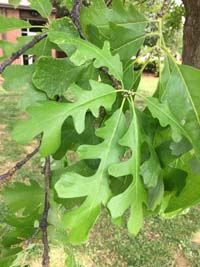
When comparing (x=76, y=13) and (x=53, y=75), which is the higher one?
(x=76, y=13)

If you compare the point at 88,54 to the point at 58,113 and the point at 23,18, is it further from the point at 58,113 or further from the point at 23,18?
the point at 23,18

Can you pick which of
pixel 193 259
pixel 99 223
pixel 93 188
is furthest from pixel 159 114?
pixel 99 223

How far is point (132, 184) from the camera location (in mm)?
758

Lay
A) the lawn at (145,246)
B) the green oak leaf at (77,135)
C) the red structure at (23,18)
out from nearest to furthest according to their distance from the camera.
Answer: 1. the green oak leaf at (77,135)
2. the red structure at (23,18)
3. the lawn at (145,246)

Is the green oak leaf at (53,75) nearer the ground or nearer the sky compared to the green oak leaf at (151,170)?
nearer the sky

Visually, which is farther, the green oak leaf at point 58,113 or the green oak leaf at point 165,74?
the green oak leaf at point 165,74

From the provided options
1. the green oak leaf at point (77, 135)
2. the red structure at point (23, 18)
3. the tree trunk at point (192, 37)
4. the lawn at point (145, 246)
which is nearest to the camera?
the green oak leaf at point (77, 135)

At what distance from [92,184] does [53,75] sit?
10.1 inches

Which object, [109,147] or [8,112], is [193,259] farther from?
[8,112]

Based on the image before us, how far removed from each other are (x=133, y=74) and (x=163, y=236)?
2.57m

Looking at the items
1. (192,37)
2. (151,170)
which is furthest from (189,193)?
(192,37)

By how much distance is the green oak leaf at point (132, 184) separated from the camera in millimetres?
737

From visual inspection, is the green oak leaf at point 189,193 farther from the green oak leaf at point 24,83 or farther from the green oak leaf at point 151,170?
the green oak leaf at point 24,83

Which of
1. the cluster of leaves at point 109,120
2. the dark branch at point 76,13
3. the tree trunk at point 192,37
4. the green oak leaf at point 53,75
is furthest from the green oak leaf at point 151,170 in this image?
the tree trunk at point 192,37
